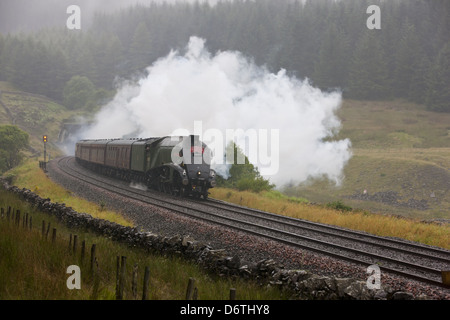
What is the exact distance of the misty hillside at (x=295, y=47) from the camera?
3445 inches

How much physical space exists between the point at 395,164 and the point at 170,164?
35.1 metres

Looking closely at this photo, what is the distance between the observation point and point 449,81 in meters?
82.0

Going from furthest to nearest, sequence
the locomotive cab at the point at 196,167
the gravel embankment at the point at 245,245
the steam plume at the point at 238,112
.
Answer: the steam plume at the point at 238,112, the locomotive cab at the point at 196,167, the gravel embankment at the point at 245,245

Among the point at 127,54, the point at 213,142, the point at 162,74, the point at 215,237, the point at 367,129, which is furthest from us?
the point at 127,54

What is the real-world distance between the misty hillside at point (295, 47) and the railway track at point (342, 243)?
7392 cm

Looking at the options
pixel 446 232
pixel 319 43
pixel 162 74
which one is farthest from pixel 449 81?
pixel 446 232

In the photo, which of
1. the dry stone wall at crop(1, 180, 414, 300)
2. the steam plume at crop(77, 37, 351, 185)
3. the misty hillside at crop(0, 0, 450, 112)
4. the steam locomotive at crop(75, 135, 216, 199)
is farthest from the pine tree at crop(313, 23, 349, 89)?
the dry stone wall at crop(1, 180, 414, 300)

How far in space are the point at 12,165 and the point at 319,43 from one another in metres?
75.1

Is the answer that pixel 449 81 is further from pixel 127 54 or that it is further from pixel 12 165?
pixel 127 54

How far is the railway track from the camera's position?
1118 cm

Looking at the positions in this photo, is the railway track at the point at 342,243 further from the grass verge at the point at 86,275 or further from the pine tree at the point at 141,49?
the pine tree at the point at 141,49

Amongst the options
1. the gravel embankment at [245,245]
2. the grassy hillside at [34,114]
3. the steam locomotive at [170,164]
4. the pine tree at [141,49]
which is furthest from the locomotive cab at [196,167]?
the pine tree at [141,49]

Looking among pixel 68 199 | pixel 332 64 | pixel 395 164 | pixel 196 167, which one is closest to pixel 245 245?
pixel 196 167

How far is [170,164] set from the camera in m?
24.1
